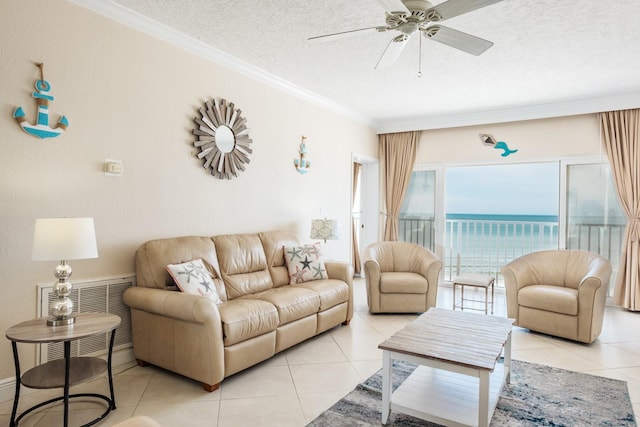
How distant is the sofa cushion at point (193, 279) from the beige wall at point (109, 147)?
1.51ft

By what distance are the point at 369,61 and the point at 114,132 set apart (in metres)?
2.38

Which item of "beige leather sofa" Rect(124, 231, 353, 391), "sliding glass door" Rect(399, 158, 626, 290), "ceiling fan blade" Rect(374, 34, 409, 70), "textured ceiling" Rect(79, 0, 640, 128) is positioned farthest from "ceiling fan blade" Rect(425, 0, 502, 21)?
"sliding glass door" Rect(399, 158, 626, 290)

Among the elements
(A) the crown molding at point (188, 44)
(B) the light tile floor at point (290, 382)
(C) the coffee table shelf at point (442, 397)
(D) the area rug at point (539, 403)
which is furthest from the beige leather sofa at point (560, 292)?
(A) the crown molding at point (188, 44)

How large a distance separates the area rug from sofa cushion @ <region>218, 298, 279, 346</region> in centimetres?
78

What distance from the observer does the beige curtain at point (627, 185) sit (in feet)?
15.5

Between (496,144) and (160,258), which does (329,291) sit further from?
(496,144)

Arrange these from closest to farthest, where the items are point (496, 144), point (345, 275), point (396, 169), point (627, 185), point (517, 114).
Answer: point (345, 275) → point (627, 185) → point (517, 114) → point (496, 144) → point (396, 169)

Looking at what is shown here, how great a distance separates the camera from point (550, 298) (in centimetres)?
372

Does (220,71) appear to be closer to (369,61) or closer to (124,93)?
(124,93)

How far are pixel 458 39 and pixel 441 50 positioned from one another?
1.11 m

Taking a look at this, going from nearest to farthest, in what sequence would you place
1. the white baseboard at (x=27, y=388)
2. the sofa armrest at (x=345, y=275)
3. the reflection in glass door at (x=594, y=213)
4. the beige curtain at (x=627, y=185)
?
the white baseboard at (x=27, y=388) → the sofa armrest at (x=345, y=275) → the beige curtain at (x=627, y=185) → the reflection in glass door at (x=594, y=213)

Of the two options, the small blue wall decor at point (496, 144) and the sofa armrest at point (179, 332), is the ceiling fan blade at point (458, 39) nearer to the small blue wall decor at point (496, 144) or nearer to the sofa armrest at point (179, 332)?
the sofa armrest at point (179, 332)

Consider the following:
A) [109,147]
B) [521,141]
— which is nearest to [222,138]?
[109,147]

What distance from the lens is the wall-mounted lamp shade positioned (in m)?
4.62
